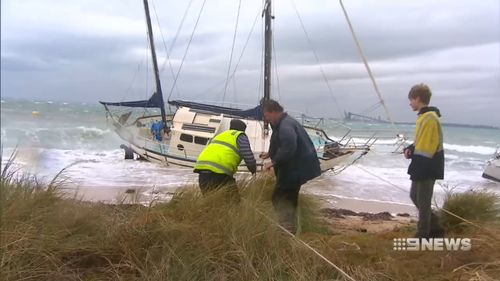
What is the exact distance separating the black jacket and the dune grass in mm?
523

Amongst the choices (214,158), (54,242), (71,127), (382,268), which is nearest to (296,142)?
(214,158)

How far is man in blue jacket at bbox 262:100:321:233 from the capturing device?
5242 mm

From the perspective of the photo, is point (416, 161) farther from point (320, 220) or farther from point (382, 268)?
point (320, 220)

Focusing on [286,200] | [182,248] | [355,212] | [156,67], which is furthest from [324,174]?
[182,248]

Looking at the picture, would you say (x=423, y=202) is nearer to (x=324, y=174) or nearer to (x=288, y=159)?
(x=288, y=159)

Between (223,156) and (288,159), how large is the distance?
2.62 ft

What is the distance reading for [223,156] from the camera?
5.71 metres

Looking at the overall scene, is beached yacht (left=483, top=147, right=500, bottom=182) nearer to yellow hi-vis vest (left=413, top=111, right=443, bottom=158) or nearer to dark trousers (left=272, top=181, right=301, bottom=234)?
yellow hi-vis vest (left=413, top=111, right=443, bottom=158)

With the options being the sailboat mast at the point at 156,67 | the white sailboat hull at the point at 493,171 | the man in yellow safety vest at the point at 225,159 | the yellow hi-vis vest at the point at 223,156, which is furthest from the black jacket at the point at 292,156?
the sailboat mast at the point at 156,67

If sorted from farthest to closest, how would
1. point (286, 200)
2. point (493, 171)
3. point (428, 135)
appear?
point (493, 171), point (286, 200), point (428, 135)

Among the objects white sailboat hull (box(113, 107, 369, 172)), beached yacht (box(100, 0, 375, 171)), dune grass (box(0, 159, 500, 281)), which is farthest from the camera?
white sailboat hull (box(113, 107, 369, 172))

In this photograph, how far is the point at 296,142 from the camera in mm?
5234

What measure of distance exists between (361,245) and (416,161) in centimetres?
93

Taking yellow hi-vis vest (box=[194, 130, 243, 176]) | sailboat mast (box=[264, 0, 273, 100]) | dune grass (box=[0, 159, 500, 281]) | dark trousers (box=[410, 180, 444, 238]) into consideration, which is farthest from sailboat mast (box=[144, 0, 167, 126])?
dark trousers (box=[410, 180, 444, 238])
